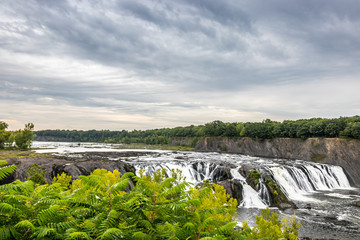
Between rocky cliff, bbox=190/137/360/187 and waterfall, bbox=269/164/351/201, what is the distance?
4.75m

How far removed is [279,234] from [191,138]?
12134 cm

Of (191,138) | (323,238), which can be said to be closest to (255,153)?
(191,138)

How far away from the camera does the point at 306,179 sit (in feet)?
158

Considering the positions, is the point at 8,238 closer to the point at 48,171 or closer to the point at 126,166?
the point at 48,171

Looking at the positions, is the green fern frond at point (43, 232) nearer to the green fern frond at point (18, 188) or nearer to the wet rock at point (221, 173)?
the green fern frond at point (18, 188)

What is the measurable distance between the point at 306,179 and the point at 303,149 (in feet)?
116

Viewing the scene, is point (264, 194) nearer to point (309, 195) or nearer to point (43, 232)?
point (309, 195)

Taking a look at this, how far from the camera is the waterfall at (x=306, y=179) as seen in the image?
4291 cm

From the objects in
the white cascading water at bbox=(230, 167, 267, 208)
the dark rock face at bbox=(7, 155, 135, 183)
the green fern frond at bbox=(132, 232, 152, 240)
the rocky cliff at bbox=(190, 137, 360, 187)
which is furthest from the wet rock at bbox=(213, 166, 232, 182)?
the green fern frond at bbox=(132, 232, 152, 240)

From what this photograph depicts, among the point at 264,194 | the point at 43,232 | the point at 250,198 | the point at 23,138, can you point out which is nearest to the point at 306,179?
the point at 264,194

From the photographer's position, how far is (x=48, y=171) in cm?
3042

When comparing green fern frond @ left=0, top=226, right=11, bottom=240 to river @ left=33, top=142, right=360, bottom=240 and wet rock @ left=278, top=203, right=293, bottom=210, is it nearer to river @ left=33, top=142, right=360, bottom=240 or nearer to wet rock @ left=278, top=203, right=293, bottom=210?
river @ left=33, top=142, right=360, bottom=240

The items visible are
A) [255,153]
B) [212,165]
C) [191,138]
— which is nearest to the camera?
[212,165]

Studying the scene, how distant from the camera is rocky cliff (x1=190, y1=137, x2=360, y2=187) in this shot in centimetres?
6261
